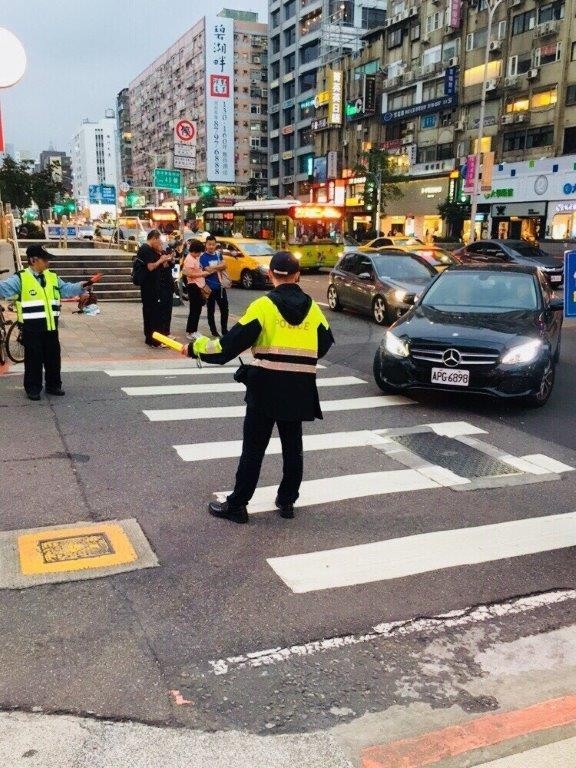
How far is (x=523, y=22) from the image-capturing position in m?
44.2

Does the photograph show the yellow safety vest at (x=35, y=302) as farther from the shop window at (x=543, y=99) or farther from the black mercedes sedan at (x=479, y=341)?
the shop window at (x=543, y=99)

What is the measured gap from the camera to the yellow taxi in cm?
2328

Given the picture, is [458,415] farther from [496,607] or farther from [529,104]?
[529,104]

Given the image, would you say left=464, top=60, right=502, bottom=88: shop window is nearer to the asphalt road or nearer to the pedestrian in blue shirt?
the pedestrian in blue shirt

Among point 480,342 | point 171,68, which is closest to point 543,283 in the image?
point 480,342

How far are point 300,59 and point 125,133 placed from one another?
282 ft

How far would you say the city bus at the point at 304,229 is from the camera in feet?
96.0

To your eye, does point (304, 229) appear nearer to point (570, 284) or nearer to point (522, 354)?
point (522, 354)

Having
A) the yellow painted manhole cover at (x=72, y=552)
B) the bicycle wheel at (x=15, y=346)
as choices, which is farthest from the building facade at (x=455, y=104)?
the yellow painted manhole cover at (x=72, y=552)

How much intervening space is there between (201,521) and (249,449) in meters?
0.66

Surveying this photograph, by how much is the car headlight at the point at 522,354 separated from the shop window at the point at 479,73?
4390 cm

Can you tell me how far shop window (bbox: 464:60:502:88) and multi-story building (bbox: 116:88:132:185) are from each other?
11373cm

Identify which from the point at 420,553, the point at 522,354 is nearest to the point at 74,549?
the point at 420,553

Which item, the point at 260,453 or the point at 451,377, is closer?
the point at 260,453
